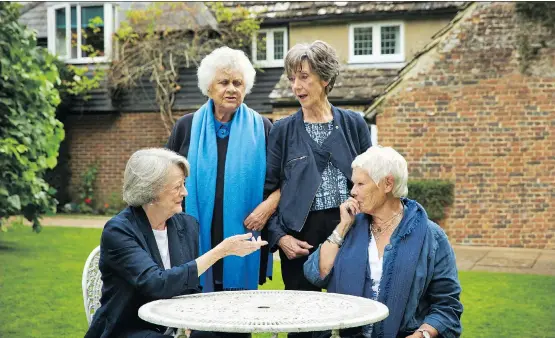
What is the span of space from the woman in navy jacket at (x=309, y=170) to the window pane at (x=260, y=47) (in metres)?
14.9

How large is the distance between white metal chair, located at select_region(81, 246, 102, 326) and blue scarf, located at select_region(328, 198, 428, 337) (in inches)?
45.5

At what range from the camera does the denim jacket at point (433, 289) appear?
3697mm

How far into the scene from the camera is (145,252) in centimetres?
357

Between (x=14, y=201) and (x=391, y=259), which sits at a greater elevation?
(x=391, y=259)

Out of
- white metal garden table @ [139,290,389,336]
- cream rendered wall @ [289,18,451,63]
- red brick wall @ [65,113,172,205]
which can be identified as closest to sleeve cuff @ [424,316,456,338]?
white metal garden table @ [139,290,389,336]

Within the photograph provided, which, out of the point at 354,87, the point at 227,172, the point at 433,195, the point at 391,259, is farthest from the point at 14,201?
the point at 391,259

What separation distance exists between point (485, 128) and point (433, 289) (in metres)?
10.5

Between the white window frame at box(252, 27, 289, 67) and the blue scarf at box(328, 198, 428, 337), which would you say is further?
the white window frame at box(252, 27, 289, 67)

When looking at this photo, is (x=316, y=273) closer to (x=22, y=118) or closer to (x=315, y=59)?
(x=315, y=59)

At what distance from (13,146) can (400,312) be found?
884 centimetres

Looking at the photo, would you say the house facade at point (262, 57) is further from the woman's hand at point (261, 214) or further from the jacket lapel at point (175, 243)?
the jacket lapel at point (175, 243)

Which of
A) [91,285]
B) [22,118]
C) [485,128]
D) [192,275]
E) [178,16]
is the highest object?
[178,16]

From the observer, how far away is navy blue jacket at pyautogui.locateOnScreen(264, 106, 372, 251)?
4.37 m

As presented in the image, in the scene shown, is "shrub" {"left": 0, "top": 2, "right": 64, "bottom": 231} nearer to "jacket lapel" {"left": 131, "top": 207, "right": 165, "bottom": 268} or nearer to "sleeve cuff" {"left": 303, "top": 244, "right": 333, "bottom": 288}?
"jacket lapel" {"left": 131, "top": 207, "right": 165, "bottom": 268}
